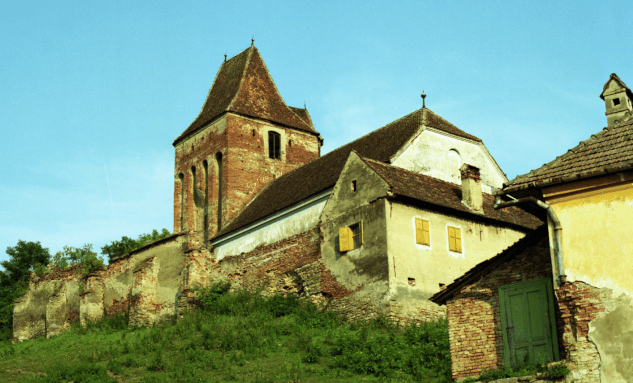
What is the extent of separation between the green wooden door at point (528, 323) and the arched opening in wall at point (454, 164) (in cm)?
1646

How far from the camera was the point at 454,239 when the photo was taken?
26.3 metres

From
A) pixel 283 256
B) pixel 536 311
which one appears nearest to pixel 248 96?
pixel 283 256

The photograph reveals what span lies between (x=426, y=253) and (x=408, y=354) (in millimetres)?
5735

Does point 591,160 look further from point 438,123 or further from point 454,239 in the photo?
point 438,123

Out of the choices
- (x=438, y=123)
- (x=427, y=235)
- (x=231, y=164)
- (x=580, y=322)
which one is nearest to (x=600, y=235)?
(x=580, y=322)

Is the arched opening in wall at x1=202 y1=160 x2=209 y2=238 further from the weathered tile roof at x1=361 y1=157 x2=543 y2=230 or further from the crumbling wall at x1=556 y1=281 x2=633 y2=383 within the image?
the crumbling wall at x1=556 y1=281 x2=633 y2=383

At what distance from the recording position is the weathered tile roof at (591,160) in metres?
13.4

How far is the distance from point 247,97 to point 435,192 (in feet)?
63.0

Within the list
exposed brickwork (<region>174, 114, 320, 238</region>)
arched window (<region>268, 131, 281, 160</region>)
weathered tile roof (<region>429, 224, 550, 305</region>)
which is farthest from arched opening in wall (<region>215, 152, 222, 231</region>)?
weathered tile roof (<region>429, 224, 550, 305</region>)

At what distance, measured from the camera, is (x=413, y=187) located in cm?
2664

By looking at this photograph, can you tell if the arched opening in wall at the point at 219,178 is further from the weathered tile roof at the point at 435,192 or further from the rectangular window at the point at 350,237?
the weathered tile roof at the point at 435,192

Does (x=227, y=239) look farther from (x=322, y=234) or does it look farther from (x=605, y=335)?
(x=605, y=335)

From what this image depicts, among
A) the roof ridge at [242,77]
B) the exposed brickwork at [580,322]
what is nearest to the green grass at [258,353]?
the exposed brickwork at [580,322]

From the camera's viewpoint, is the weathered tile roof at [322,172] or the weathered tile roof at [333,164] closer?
the weathered tile roof at [333,164]
